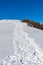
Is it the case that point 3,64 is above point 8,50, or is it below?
below

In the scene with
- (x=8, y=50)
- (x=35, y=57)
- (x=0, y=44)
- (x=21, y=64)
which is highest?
(x=0, y=44)

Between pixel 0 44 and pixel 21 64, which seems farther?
pixel 0 44

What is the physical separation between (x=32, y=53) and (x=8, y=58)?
1368mm

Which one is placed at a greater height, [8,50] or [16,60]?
[8,50]

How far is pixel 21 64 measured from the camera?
5465mm

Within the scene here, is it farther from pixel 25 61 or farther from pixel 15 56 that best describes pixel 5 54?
pixel 25 61

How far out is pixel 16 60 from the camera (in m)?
5.87

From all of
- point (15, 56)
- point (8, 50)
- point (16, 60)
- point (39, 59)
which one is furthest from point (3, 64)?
point (8, 50)

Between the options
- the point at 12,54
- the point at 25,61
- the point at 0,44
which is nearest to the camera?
the point at 25,61

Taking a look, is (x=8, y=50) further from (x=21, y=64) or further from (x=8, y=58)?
(x=21, y=64)

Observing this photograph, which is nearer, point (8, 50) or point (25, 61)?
point (25, 61)

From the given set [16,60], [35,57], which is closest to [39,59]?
[35,57]

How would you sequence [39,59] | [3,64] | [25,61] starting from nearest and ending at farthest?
[3,64], [25,61], [39,59]

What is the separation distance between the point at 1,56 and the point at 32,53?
1426 millimetres
